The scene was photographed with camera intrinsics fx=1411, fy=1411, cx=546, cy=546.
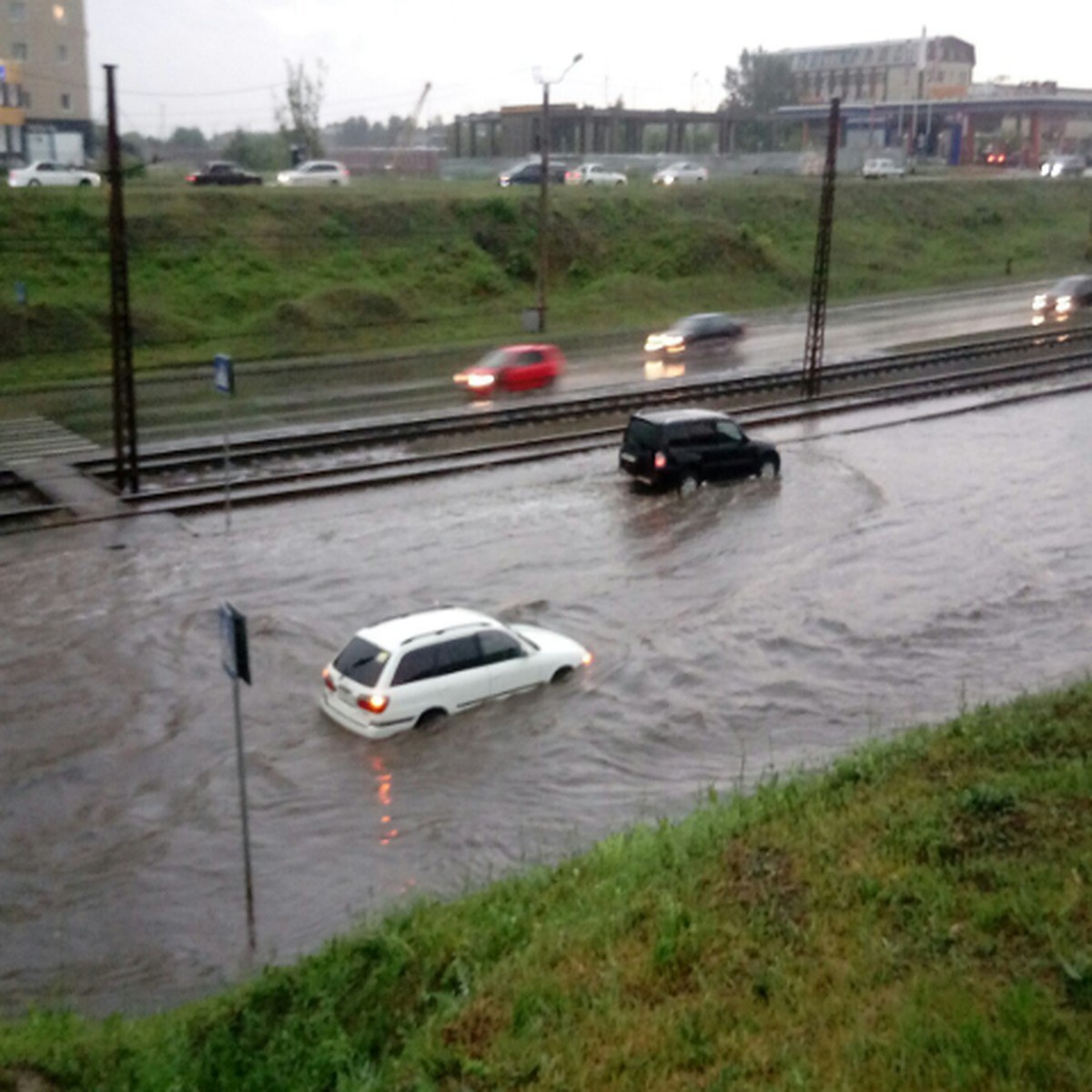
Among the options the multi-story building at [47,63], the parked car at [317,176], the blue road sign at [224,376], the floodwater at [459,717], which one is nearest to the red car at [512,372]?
the floodwater at [459,717]

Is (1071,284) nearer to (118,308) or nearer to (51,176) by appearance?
(51,176)

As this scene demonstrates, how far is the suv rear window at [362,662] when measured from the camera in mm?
13969

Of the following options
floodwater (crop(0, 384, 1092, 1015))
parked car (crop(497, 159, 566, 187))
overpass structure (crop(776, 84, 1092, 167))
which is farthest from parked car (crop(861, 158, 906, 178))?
floodwater (crop(0, 384, 1092, 1015))

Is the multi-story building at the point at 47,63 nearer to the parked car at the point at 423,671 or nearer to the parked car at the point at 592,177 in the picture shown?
the parked car at the point at 592,177

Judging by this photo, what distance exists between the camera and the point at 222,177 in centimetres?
5428

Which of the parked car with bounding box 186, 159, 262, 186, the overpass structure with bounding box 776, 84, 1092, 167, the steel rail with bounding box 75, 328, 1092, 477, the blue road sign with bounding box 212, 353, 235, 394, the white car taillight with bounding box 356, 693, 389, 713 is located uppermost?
the overpass structure with bounding box 776, 84, 1092, 167

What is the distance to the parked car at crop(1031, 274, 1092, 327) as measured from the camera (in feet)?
164

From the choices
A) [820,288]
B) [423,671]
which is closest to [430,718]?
[423,671]

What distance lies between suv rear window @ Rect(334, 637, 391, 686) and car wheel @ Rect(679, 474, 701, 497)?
10.7 metres

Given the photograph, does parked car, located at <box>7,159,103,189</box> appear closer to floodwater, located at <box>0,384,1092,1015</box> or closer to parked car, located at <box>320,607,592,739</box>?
floodwater, located at <box>0,384,1092,1015</box>

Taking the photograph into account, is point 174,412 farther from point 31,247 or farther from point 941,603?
point 941,603

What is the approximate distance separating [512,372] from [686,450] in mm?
11607

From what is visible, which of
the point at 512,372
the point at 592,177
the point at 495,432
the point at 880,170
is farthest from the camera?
the point at 880,170

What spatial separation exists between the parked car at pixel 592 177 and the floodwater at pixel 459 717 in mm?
40031
